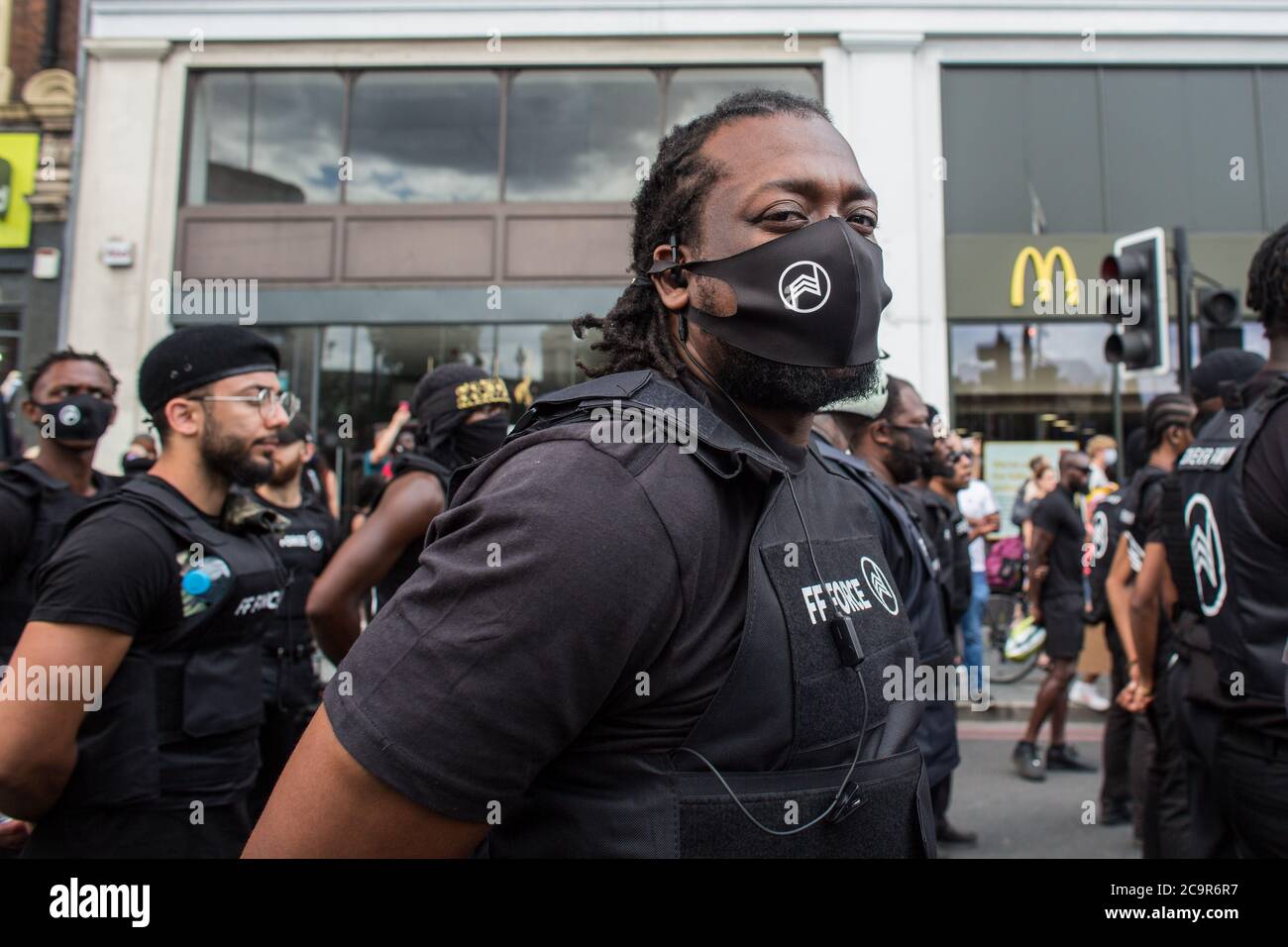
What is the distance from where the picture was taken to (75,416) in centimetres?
389

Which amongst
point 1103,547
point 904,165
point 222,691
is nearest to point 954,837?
point 1103,547

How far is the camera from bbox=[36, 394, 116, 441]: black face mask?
3.89 m

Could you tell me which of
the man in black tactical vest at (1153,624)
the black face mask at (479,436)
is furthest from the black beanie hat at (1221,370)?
the black face mask at (479,436)

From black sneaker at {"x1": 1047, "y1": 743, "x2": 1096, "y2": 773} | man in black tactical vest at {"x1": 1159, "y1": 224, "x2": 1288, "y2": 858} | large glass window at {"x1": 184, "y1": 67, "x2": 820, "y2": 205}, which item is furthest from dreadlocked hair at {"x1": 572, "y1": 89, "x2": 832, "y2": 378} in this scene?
large glass window at {"x1": 184, "y1": 67, "x2": 820, "y2": 205}

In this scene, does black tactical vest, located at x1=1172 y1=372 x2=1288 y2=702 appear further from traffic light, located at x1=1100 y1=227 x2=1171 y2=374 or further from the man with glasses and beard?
traffic light, located at x1=1100 y1=227 x2=1171 y2=374

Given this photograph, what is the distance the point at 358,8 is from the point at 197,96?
8.23ft

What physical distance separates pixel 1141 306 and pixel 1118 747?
2723mm

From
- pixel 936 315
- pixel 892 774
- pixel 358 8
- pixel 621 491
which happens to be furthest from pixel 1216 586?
pixel 358 8

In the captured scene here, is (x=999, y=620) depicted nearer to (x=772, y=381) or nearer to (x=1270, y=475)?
(x=1270, y=475)

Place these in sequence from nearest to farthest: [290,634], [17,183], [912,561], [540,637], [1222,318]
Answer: [540,637] → [912,561] → [290,634] → [1222,318] → [17,183]

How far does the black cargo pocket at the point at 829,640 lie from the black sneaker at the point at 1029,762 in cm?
565

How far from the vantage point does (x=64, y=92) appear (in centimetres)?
1233

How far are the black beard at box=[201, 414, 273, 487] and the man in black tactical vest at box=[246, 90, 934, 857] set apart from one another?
1.71 meters
